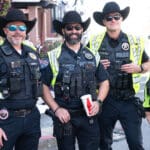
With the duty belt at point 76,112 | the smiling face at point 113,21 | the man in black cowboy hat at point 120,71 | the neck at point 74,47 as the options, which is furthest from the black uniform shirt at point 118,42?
the duty belt at point 76,112

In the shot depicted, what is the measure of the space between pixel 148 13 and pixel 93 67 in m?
32.2

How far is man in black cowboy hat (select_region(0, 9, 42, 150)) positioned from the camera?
4.29m

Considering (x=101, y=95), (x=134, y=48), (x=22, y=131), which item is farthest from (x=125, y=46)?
(x=22, y=131)

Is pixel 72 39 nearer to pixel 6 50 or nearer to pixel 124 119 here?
pixel 6 50

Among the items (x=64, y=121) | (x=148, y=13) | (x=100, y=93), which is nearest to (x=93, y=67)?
(x=100, y=93)

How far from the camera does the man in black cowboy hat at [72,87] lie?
464 cm

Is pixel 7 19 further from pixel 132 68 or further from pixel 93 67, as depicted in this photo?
pixel 132 68

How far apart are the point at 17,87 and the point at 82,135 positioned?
94cm

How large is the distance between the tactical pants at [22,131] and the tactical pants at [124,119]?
3.29 feet

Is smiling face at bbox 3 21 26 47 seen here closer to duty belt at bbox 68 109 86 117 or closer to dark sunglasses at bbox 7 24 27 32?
dark sunglasses at bbox 7 24 27 32

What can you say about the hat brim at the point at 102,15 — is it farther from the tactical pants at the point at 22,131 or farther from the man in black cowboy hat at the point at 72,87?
the tactical pants at the point at 22,131

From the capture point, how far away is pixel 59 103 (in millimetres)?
4730

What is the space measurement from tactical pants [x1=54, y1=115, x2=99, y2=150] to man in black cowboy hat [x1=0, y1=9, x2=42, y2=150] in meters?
0.32

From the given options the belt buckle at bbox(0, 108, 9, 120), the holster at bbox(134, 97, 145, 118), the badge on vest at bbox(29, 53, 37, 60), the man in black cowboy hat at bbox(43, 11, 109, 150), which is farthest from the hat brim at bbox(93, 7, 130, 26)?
the belt buckle at bbox(0, 108, 9, 120)
